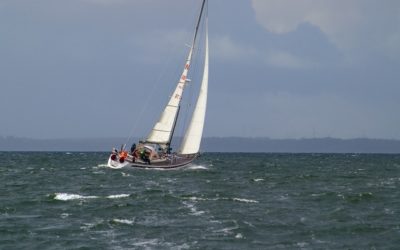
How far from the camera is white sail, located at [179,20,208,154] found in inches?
2628

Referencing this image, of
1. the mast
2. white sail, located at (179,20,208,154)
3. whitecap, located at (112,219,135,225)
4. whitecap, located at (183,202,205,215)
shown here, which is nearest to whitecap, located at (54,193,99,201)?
whitecap, located at (183,202,205,215)

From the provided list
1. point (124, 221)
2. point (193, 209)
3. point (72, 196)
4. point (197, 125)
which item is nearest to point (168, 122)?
point (197, 125)

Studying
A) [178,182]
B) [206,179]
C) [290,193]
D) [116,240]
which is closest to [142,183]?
[178,182]

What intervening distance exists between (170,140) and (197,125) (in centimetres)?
345

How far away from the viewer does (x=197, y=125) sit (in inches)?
2638

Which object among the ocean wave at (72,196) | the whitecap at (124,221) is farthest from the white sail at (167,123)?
the whitecap at (124,221)

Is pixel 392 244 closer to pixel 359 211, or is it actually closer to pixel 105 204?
pixel 359 211

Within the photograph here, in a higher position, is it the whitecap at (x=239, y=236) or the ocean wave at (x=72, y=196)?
the ocean wave at (x=72, y=196)

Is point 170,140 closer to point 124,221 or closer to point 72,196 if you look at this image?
point 72,196

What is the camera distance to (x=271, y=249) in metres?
23.7

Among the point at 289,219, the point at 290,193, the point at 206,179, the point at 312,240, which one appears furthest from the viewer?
the point at 206,179

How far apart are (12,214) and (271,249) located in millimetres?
14239

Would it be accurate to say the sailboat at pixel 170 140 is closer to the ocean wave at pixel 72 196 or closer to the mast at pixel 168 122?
the mast at pixel 168 122

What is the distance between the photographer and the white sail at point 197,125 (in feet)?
219
